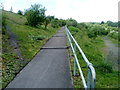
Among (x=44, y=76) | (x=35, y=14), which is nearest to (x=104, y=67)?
(x=44, y=76)

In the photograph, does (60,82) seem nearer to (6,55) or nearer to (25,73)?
(25,73)

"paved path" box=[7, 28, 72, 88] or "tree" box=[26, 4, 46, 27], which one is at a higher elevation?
"tree" box=[26, 4, 46, 27]

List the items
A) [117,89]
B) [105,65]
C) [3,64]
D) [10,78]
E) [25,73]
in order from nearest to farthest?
1. [117,89]
2. [10,78]
3. [25,73]
4. [3,64]
5. [105,65]

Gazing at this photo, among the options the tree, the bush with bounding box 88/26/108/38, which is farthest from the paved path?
the bush with bounding box 88/26/108/38

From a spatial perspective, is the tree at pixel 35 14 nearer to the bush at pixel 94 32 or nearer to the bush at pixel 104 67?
the bush at pixel 104 67

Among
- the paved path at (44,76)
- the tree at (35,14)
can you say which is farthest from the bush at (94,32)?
the paved path at (44,76)

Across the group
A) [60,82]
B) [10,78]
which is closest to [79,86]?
[60,82]

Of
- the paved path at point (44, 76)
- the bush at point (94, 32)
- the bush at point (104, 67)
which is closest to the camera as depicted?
the paved path at point (44, 76)

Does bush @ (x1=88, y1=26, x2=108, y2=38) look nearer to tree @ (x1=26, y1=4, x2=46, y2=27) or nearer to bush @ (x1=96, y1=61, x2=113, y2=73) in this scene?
tree @ (x1=26, y1=4, x2=46, y2=27)

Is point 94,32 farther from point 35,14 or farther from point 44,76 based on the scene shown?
point 44,76

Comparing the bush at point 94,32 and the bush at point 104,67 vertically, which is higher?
the bush at point 94,32

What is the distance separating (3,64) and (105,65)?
4.05 m

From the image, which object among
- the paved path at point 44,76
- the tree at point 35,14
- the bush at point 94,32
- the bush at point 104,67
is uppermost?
the tree at point 35,14

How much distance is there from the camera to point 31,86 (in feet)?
19.0
